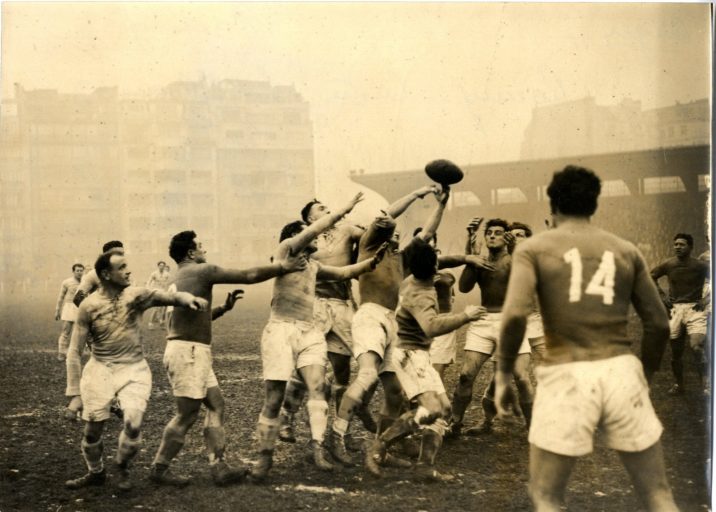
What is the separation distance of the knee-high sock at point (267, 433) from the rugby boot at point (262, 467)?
0.8 inches

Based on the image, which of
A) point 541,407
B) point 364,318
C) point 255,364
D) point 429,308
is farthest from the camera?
point 255,364

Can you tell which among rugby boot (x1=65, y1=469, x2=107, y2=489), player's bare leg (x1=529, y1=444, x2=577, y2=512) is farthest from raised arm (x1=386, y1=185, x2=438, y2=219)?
rugby boot (x1=65, y1=469, x2=107, y2=489)

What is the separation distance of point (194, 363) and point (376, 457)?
127 centimetres

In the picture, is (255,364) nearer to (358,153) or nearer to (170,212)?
(170,212)

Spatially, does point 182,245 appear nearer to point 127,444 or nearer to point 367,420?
point 127,444

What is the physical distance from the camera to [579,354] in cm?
343

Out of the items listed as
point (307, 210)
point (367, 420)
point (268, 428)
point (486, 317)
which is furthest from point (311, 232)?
point (486, 317)

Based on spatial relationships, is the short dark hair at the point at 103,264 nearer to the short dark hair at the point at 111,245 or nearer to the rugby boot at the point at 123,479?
the short dark hair at the point at 111,245

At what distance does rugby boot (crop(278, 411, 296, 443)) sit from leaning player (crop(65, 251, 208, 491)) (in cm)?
95

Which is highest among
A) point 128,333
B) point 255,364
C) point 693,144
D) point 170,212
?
point 693,144

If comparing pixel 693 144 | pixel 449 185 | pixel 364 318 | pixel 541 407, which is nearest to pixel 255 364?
pixel 364 318

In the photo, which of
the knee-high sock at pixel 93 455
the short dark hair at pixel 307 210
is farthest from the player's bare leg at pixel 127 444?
the short dark hair at pixel 307 210

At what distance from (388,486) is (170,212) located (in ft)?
8.00

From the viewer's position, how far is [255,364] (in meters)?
5.85
